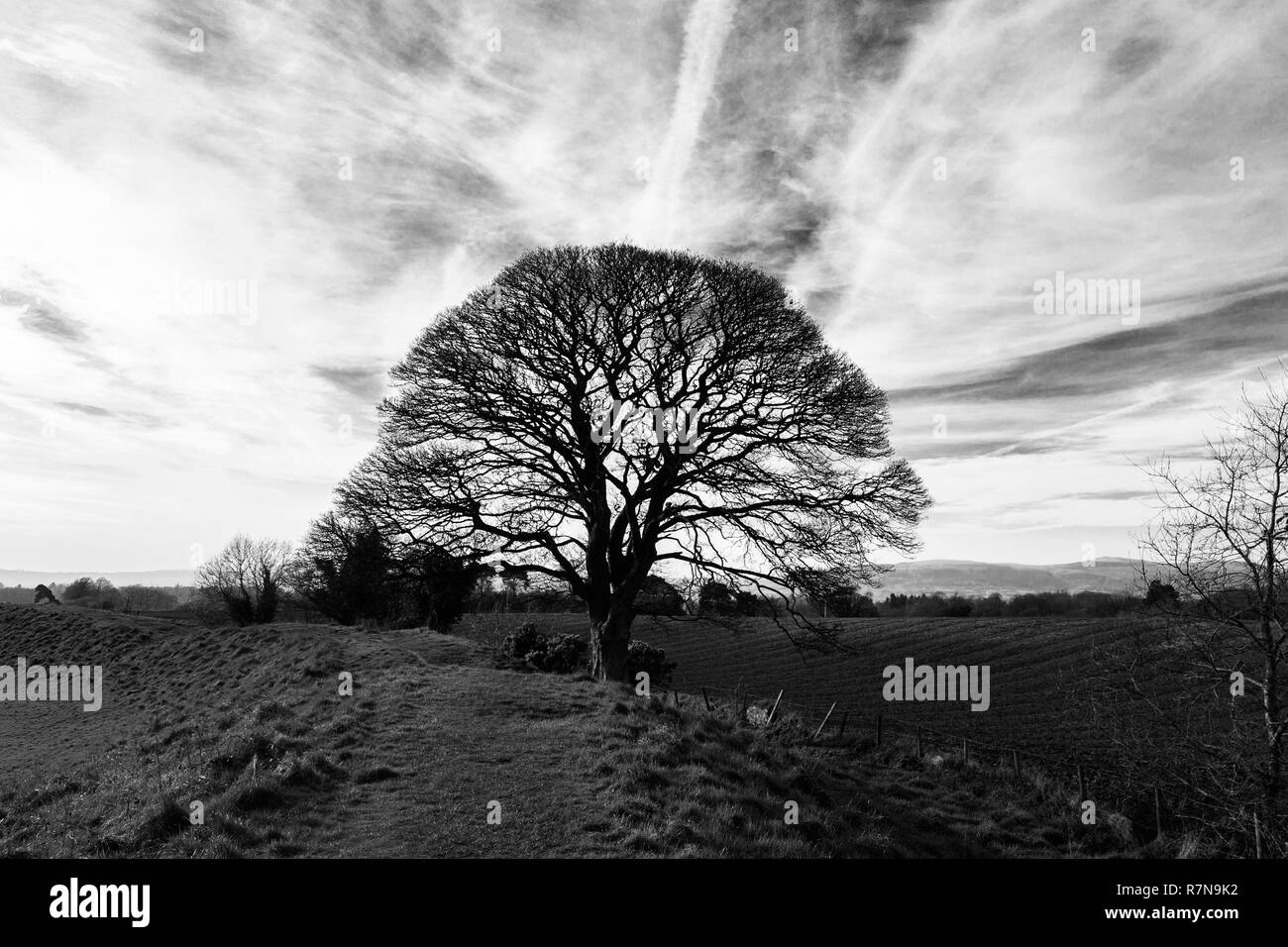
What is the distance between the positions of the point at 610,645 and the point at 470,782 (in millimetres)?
10174

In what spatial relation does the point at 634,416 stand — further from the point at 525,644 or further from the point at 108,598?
the point at 108,598

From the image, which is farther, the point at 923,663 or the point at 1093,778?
the point at 923,663

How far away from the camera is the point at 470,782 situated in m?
10.1

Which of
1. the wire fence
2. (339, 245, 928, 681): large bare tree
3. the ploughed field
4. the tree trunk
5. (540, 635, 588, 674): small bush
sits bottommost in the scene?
the ploughed field

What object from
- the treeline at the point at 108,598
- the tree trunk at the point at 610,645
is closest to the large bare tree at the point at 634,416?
the tree trunk at the point at 610,645

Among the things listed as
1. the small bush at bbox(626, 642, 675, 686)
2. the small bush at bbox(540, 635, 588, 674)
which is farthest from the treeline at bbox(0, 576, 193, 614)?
the small bush at bbox(626, 642, 675, 686)

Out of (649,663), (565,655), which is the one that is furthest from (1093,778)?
(565,655)

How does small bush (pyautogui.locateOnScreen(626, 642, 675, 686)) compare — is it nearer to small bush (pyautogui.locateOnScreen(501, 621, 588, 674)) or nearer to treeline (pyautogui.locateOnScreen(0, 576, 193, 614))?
small bush (pyautogui.locateOnScreen(501, 621, 588, 674))

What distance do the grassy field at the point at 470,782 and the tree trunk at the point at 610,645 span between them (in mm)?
1600

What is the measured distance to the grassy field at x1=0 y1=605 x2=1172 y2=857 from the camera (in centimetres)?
822

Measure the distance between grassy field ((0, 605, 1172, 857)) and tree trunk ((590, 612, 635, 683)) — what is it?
1.60 meters
